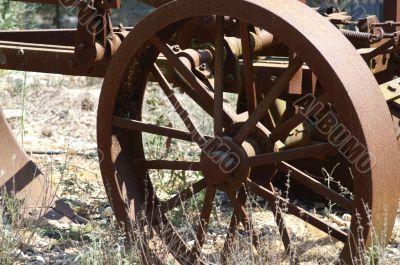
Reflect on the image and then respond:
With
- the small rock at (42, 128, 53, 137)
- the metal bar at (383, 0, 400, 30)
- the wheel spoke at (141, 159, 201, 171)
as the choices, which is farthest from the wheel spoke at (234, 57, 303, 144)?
the small rock at (42, 128, 53, 137)

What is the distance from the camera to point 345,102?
9.22ft

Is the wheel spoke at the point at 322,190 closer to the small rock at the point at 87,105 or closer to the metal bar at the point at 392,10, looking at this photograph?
the metal bar at the point at 392,10

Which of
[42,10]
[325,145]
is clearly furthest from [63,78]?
[325,145]

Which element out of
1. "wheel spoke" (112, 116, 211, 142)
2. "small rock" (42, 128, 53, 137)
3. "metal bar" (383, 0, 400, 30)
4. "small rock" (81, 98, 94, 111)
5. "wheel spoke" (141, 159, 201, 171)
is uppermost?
"metal bar" (383, 0, 400, 30)

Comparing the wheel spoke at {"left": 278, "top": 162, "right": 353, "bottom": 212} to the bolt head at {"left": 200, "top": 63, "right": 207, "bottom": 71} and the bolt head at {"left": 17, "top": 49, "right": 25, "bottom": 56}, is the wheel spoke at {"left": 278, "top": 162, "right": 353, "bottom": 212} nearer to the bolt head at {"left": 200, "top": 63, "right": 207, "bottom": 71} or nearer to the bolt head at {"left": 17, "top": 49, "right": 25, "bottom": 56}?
the bolt head at {"left": 200, "top": 63, "right": 207, "bottom": 71}

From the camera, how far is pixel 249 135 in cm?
334

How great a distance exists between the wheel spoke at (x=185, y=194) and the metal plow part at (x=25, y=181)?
1.00m

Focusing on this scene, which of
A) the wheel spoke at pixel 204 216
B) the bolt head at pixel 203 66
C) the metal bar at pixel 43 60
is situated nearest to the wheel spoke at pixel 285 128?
the wheel spoke at pixel 204 216

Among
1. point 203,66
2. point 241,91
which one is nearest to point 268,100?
point 203,66

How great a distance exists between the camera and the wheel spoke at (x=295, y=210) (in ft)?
10.0

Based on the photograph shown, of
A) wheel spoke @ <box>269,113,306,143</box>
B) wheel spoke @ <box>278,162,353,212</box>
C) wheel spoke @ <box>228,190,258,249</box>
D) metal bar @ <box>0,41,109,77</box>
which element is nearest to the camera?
wheel spoke @ <box>278,162,353,212</box>

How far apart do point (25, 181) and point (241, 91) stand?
156 centimetres

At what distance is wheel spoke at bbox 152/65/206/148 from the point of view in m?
3.30

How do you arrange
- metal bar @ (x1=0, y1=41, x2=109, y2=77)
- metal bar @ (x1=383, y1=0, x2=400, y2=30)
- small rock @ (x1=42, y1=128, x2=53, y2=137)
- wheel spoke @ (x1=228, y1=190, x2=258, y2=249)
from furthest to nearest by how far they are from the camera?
small rock @ (x1=42, y1=128, x2=53, y2=137)
metal bar @ (x1=383, y1=0, x2=400, y2=30)
metal bar @ (x1=0, y1=41, x2=109, y2=77)
wheel spoke @ (x1=228, y1=190, x2=258, y2=249)
